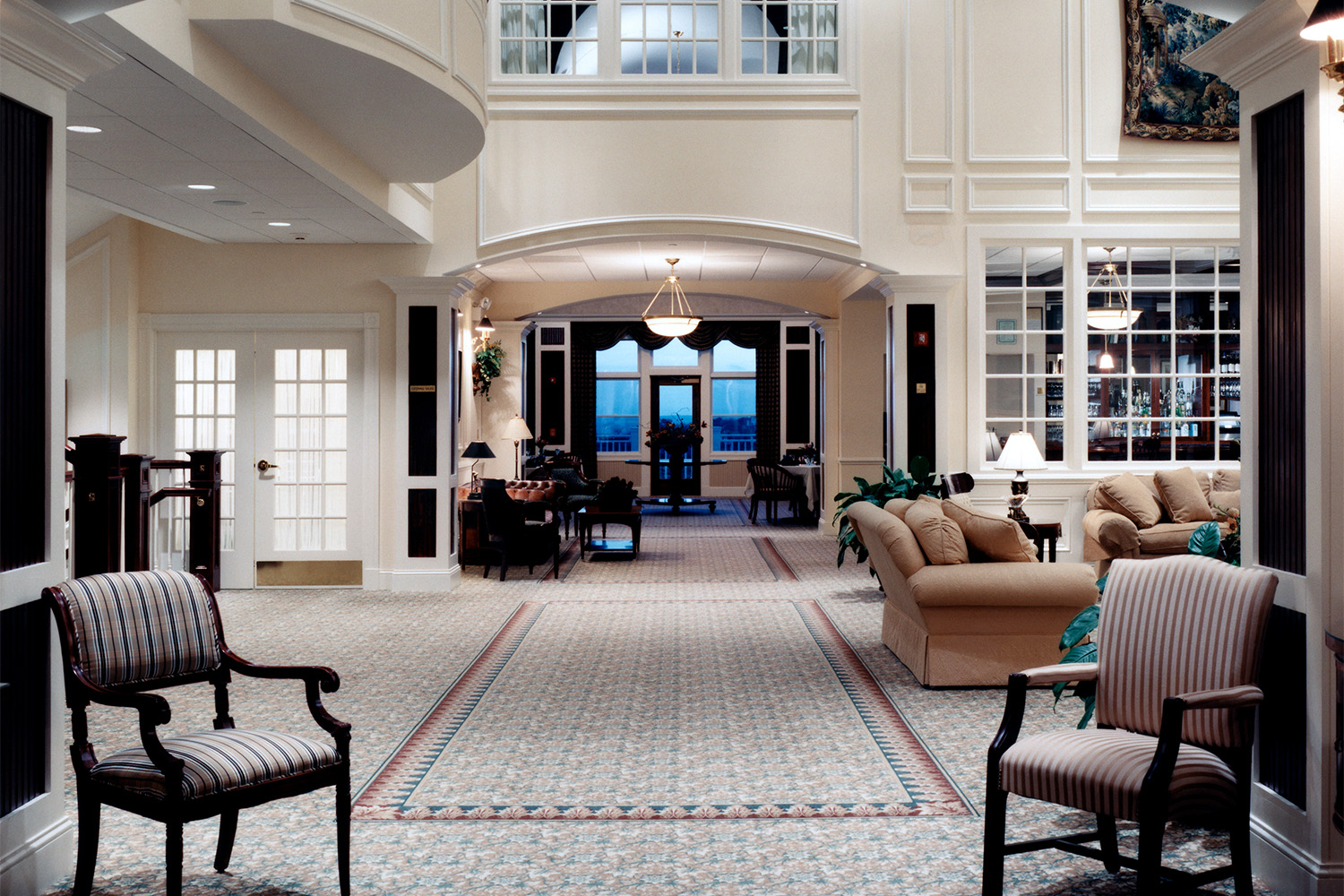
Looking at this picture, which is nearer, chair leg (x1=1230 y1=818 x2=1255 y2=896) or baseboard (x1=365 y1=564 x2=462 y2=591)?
chair leg (x1=1230 y1=818 x2=1255 y2=896)

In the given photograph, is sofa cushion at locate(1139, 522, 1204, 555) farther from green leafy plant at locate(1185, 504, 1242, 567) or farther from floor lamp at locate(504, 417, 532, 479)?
floor lamp at locate(504, 417, 532, 479)

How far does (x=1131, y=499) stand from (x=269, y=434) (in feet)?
22.0

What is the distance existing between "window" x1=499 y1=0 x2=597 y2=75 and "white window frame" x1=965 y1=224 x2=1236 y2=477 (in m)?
3.36

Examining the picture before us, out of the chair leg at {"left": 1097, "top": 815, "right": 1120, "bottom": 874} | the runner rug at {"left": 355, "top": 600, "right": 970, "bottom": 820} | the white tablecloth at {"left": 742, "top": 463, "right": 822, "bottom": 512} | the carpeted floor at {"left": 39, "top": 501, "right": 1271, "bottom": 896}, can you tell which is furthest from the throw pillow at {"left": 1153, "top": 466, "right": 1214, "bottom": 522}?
the white tablecloth at {"left": 742, "top": 463, "right": 822, "bottom": 512}

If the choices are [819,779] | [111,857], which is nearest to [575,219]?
[819,779]

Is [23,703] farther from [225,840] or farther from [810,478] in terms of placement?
[810,478]

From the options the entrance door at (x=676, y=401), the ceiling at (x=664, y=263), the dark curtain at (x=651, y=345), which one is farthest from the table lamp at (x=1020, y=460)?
the entrance door at (x=676, y=401)

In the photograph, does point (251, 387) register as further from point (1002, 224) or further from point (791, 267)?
point (1002, 224)

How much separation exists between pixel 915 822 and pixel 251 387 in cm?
671

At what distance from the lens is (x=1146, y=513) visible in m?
8.02

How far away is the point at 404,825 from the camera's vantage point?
351 centimetres

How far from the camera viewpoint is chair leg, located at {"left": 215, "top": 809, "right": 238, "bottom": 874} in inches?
122

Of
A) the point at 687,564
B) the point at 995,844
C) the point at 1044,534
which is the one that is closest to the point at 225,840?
the point at 995,844

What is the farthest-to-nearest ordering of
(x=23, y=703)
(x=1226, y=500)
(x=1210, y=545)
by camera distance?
(x=1226, y=500)
(x=1210, y=545)
(x=23, y=703)
